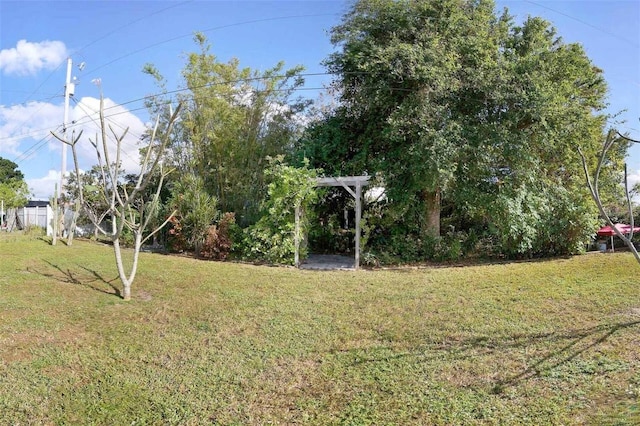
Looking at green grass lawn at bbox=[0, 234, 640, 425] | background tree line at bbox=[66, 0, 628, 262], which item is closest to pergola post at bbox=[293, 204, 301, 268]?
background tree line at bbox=[66, 0, 628, 262]

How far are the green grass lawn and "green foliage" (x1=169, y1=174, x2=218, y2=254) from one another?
361cm

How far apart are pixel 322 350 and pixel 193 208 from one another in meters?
7.09

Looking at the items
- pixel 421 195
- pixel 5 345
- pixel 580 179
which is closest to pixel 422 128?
pixel 421 195

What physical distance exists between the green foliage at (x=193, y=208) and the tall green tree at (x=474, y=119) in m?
3.87

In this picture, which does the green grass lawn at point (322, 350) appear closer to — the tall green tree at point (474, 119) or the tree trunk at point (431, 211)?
the tall green tree at point (474, 119)

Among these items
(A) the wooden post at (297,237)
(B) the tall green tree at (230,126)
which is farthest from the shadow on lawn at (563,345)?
(B) the tall green tree at (230,126)

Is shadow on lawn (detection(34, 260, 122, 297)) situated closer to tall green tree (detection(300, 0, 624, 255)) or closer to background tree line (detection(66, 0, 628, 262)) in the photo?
background tree line (detection(66, 0, 628, 262))

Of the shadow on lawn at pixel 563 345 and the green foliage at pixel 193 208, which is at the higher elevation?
the green foliage at pixel 193 208

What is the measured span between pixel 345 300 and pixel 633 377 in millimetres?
3358

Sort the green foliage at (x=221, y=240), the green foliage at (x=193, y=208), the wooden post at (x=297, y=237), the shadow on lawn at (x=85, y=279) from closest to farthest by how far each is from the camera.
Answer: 1. the shadow on lawn at (x=85, y=279)
2. the wooden post at (x=297, y=237)
3. the green foliage at (x=221, y=240)
4. the green foliage at (x=193, y=208)

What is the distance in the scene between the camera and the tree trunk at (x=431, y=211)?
9703mm

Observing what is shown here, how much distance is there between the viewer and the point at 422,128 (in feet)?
28.6

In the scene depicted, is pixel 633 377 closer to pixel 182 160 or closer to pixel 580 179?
pixel 580 179

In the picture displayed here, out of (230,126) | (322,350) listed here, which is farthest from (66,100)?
(322,350)
